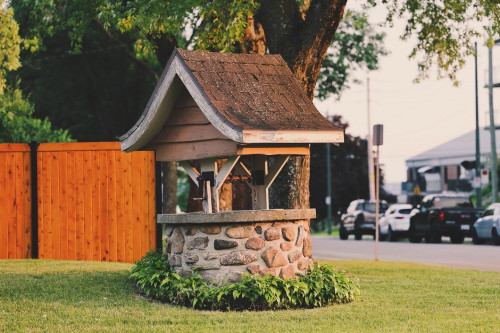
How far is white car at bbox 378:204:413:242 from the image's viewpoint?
33875 millimetres

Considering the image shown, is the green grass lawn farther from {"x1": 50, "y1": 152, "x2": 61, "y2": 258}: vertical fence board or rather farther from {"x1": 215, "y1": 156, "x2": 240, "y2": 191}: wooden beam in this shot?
{"x1": 50, "y1": 152, "x2": 61, "y2": 258}: vertical fence board

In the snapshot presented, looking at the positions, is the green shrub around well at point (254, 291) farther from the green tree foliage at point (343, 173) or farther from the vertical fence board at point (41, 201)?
the green tree foliage at point (343, 173)

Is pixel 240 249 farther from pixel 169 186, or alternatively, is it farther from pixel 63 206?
pixel 169 186

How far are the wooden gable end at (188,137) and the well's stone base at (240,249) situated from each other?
95 centimetres

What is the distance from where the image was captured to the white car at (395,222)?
3388cm

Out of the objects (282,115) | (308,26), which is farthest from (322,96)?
(282,115)

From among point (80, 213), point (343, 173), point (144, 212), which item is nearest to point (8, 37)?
point (80, 213)

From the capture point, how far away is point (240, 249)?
10.7 metres

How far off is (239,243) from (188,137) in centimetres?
164

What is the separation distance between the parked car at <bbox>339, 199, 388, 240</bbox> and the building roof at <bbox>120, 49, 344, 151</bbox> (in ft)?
83.0

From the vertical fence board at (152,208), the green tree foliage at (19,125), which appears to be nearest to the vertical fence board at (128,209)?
the vertical fence board at (152,208)

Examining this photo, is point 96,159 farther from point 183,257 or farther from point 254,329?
point 254,329

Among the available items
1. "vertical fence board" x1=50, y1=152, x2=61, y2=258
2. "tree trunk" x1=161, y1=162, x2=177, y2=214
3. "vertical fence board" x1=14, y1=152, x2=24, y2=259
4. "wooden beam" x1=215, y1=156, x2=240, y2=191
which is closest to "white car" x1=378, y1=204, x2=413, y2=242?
"tree trunk" x1=161, y1=162, x2=177, y2=214

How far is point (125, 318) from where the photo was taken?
31.6 ft
